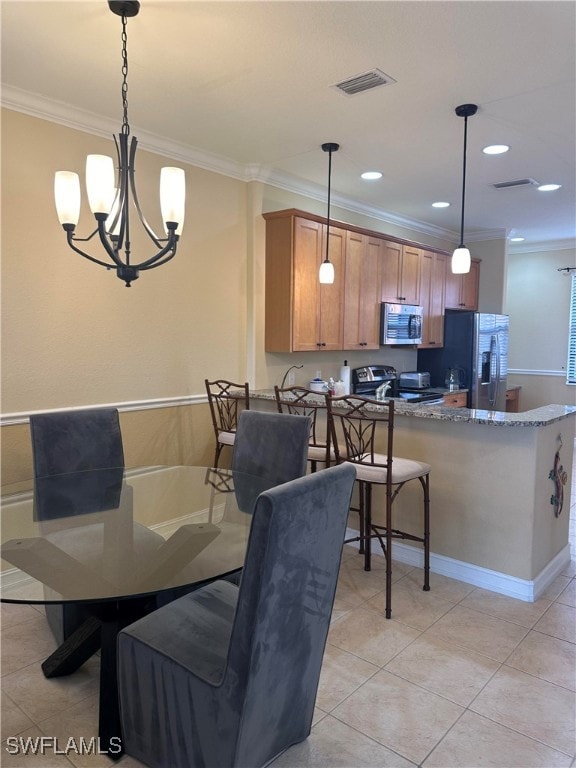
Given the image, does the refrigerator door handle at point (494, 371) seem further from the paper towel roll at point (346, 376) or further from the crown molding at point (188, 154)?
the paper towel roll at point (346, 376)

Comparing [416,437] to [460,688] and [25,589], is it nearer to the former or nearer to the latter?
[460,688]

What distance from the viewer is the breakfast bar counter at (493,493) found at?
111 inches

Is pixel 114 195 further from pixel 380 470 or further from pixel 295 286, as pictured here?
pixel 295 286

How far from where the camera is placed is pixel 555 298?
281 inches

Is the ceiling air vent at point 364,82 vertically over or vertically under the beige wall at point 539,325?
over

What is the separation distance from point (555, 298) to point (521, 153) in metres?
4.07

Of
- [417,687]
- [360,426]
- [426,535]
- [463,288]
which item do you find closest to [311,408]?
[360,426]

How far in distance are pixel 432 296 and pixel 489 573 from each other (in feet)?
11.3

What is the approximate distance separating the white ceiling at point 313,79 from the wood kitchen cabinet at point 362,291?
650 millimetres

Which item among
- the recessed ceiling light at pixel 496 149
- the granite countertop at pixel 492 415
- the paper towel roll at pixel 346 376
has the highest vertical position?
the recessed ceiling light at pixel 496 149

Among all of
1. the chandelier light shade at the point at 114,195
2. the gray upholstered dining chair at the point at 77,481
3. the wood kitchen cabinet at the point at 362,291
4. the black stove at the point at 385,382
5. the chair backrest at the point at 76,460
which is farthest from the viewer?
the black stove at the point at 385,382

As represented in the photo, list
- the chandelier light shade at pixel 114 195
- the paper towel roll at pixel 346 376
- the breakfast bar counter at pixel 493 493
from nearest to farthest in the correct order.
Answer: the chandelier light shade at pixel 114 195, the breakfast bar counter at pixel 493 493, the paper towel roll at pixel 346 376

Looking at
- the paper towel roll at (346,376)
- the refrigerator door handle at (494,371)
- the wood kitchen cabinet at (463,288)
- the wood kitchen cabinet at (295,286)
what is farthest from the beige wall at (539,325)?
the wood kitchen cabinet at (295,286)

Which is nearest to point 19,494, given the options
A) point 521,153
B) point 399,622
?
point 399,622
